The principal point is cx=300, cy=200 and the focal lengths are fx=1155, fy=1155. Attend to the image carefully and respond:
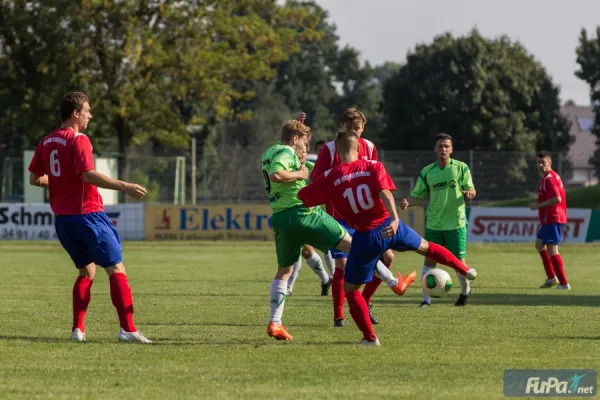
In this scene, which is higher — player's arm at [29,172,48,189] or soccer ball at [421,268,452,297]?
player's arm at [29,172,48,189]

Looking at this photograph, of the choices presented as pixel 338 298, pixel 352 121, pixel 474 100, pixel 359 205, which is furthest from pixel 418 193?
pixel 474 100

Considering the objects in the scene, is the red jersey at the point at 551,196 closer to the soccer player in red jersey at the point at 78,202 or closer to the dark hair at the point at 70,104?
the soccer player in red jersey at the point at 78,202

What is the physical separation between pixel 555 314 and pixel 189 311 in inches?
164

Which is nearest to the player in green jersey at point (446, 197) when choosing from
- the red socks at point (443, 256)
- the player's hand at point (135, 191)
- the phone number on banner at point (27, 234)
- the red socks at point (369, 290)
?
the red socks at point (369, 290)

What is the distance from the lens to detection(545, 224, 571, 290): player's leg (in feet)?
59.0

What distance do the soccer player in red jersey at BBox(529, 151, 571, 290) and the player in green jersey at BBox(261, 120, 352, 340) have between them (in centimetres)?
845

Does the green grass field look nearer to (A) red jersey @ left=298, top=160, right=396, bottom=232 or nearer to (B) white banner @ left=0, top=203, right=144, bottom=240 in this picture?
(A) red jersey @ left=298, top=160, right=396, bottom=232

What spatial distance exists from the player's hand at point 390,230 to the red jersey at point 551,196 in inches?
378

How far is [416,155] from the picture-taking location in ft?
134

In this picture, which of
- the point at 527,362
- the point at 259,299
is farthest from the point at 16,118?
the point at 527,362

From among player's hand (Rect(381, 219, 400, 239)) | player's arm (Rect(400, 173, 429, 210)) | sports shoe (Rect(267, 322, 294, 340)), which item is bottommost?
sports shoe (Rect(267, 322, 294, 340))

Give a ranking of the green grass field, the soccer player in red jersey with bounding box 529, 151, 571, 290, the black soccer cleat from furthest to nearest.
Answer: the soccer player in red jersey with bounding box 529, 151, 571, 290
the black soccer cleat
the green grass field

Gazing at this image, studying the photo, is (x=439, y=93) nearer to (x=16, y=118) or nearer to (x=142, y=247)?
(x=16, y=118)

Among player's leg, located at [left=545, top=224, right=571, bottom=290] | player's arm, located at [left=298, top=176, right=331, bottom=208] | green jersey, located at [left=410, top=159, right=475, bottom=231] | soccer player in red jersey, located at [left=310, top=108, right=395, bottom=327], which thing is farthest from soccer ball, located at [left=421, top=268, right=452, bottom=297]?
player's leg, located at [left=545, top=224, right=571, bottom=290]
